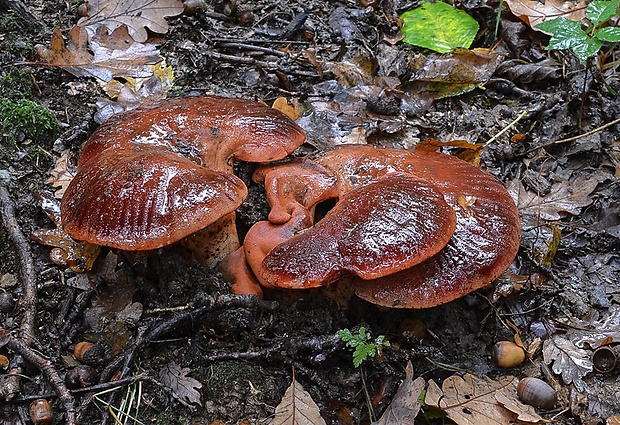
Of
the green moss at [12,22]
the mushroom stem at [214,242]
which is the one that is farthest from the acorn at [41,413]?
the green moss at [12,22]

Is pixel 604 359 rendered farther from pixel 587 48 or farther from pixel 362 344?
pixel 587 48

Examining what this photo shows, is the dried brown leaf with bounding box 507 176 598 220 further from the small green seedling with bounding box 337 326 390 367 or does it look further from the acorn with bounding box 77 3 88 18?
the acorn with bounding box 77 3 88 18

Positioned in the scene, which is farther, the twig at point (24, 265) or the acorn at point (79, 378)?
the twig at point (24, 265)

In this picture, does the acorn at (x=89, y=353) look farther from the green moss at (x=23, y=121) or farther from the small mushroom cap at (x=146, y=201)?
the green moss at (x=23, y=121)

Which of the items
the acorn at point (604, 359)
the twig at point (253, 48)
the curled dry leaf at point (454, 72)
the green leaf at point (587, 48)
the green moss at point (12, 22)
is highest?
the green leaf at point (587, 48)

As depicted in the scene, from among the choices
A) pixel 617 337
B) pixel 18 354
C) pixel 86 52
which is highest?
Answer: pixel 86 52

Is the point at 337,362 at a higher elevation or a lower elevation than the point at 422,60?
lower

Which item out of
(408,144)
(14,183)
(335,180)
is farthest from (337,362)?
(14,183)

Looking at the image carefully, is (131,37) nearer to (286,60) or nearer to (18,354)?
(286,60)
